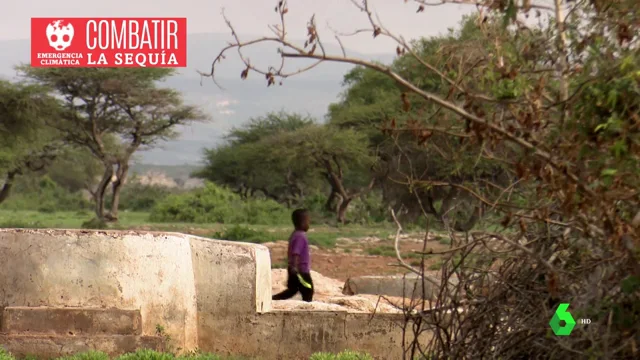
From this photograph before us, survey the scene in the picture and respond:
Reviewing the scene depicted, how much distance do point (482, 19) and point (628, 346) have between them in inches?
→ 51.8

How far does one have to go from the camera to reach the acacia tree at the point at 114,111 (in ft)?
108

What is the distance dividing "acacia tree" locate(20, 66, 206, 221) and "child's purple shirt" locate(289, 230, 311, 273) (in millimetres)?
24867

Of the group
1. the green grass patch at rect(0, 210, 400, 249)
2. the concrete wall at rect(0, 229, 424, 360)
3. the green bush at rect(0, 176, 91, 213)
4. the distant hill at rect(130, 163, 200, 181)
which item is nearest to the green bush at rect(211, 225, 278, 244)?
the green grass patch at rect(0, 210, 400, 249)

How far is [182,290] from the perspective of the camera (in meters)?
7.42

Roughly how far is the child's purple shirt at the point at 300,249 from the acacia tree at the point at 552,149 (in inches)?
164

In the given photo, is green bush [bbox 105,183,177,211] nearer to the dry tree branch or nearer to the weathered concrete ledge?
the weathered concrete ledge

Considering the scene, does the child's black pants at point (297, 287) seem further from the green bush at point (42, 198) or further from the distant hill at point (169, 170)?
the distant hill at point (169, 170)

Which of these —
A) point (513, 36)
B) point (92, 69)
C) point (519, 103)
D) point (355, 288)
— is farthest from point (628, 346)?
point (92, 69)

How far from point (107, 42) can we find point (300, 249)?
2090 centimetres

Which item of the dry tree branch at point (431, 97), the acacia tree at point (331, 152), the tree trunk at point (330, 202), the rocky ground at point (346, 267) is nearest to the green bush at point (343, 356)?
the rocky ground at point (346, 267)

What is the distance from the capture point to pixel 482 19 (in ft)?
12.6

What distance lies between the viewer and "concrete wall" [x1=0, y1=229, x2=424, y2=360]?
709 cm

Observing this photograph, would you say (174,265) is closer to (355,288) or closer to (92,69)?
(355,288)

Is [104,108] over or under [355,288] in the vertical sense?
over
